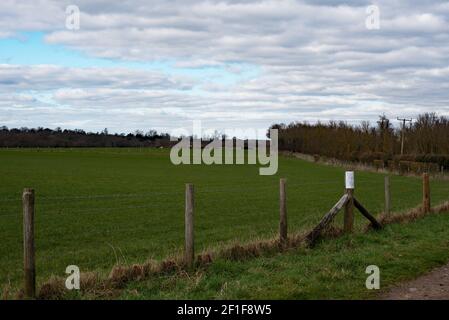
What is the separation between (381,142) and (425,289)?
10430 centimetres

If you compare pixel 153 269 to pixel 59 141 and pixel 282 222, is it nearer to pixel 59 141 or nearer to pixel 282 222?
pixel 282 222

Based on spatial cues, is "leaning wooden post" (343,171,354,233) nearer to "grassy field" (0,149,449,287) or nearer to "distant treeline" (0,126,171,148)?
"grassy field" (0,149,449,287)

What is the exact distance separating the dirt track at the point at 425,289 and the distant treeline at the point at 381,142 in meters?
70.7

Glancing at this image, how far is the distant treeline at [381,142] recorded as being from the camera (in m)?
88.9

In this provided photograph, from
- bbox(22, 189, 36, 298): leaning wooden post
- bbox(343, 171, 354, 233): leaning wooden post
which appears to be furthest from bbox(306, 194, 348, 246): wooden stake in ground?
bbox(22, 189, 36, 298): leaning wooden post

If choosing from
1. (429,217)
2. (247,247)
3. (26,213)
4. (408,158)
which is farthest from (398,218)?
(408,158)

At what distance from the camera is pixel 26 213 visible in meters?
7.55

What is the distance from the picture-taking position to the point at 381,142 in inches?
4281

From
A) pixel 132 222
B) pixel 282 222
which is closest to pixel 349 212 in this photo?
pixel 282 222

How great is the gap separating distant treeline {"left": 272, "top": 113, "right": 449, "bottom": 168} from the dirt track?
70702 millimetres

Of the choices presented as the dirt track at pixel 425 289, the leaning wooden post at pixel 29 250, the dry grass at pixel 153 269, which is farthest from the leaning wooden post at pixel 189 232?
the dirt track at pixel 425 289

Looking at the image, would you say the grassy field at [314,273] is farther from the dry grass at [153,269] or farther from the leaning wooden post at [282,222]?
the leaning wooden post at [282,222]
